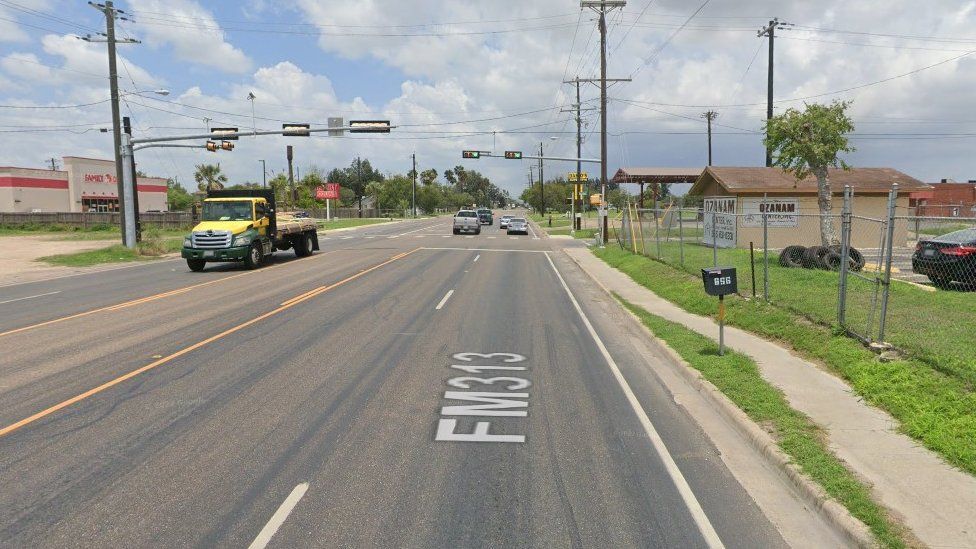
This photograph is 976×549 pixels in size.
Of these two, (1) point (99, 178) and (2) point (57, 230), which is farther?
(1) point (99, 178)

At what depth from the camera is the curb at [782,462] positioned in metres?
4.61

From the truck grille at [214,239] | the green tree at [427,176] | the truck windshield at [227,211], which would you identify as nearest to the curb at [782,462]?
the truck grille at [214,239]

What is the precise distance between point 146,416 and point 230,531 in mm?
2997

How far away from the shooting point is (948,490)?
204 inches

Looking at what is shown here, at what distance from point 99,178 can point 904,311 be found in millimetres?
80307

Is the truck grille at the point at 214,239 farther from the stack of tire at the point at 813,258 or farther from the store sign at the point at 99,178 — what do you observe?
the store sign at the point at 99,178

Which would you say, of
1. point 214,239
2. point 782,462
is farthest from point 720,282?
point 214,239

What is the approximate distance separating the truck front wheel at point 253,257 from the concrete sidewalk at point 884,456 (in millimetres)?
17303

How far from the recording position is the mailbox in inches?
376

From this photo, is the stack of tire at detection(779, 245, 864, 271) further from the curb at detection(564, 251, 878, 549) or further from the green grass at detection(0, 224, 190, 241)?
the green grass at detection(0, 224, 190, 241)

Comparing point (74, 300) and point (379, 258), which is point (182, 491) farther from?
point (379, 258)

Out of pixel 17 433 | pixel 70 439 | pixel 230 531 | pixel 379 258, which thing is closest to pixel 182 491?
pixel 230 531

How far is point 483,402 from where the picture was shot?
7.65 metres

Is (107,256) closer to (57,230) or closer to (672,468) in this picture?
(672,468)
